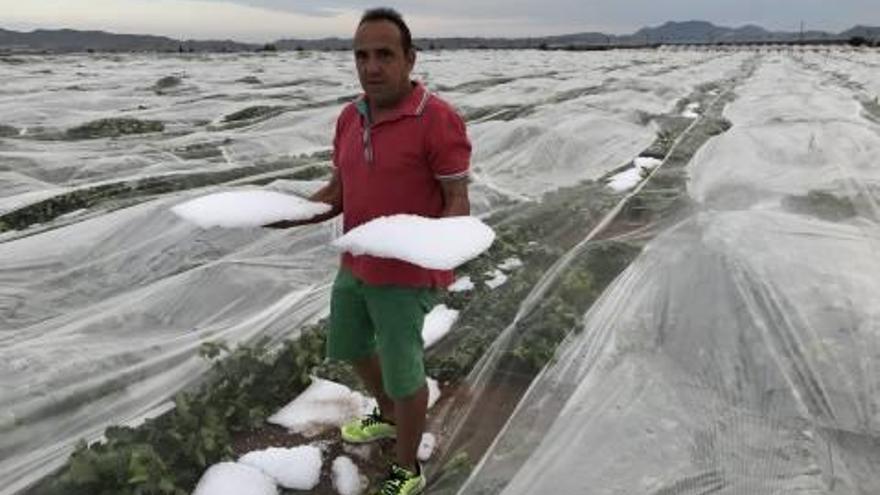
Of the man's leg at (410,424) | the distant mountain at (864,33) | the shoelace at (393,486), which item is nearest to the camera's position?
the man's leg at (410,424)

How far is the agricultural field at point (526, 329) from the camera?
115 inches

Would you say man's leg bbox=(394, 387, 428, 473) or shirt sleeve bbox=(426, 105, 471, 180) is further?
man's leg bbox=(394, 387, 428, 473)

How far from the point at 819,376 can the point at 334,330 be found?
6.79 ft

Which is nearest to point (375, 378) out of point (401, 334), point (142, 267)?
point (401, 334)

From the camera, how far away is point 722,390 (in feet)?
10.9

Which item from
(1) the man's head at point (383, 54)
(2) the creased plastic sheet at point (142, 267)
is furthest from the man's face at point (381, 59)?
(2) the creased plastic sheet at point (142, 267)

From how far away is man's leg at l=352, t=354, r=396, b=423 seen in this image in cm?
287

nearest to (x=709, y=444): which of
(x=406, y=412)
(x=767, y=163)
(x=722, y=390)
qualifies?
(x=722, y=390)

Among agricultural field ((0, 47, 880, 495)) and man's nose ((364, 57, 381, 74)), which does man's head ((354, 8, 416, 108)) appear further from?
agricultural field ((0, 47, 880, 495))

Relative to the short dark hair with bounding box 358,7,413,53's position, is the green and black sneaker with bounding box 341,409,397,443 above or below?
below

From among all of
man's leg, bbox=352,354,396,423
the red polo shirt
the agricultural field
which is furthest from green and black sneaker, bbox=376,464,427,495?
the red polo shirt

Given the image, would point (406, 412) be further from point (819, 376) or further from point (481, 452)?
point (819, 376)

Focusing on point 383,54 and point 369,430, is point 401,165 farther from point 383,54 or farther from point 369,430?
point 369,430

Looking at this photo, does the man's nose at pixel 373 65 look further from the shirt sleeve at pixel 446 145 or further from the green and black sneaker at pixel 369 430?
the green and black sneaker at pixel 369 430
